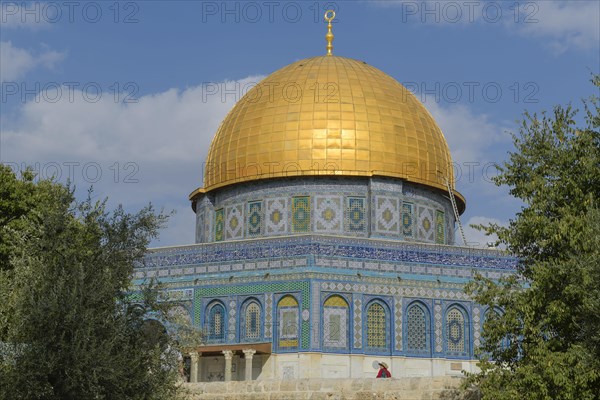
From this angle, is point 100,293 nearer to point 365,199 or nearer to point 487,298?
point 487,298

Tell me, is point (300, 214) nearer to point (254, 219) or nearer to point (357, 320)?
point (254, 219)

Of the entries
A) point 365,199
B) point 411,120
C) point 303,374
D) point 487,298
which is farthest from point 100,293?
point 411,120

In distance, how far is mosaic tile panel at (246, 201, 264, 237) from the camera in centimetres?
3102

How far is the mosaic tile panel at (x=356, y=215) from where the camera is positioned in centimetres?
3044

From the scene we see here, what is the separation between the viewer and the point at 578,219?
14.9 metres

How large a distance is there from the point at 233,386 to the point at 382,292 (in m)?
8.47

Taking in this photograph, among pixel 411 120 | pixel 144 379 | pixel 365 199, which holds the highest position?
pixel 411 120

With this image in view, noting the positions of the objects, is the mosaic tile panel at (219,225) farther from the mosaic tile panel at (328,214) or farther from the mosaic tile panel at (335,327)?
the mosaic tile panel at (335,327)

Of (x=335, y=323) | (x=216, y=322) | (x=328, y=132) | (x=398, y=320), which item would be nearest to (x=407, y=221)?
(x=328, y=132)

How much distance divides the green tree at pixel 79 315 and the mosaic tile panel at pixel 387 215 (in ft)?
49.6

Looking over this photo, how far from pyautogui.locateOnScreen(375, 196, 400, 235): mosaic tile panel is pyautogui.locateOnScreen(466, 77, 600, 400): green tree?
13611 millimetres

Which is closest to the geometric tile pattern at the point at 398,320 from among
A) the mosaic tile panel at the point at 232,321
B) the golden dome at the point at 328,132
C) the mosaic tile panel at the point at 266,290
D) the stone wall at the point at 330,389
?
the mosaic tile panel at the point at 266,290

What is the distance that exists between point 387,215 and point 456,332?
4.35 m

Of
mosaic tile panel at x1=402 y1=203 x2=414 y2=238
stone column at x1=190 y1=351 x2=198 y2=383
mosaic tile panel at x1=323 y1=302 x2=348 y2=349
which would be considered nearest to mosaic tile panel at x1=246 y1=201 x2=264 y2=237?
mosaic tile panel at x1=402 y1=203 x2=414 y2=238
